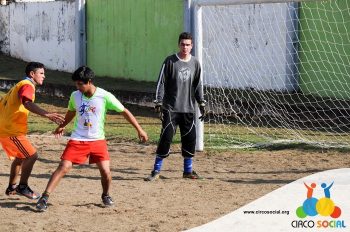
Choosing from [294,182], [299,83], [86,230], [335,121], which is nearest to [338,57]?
[299,83]

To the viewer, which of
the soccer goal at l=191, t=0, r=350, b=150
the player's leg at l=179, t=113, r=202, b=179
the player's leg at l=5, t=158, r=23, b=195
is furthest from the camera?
the soccer goal at l=191, t=0, r=350, b=150

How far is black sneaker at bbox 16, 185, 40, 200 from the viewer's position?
8.44 m

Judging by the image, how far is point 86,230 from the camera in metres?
7.09

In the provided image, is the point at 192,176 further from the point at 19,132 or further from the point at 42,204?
the point at 42,204

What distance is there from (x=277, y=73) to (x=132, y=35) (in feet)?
22.7

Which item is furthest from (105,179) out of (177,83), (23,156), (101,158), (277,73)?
(277,73)

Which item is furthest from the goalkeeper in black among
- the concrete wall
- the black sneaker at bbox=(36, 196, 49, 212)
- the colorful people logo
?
the concrete wall

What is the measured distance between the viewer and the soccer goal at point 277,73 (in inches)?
A: 545

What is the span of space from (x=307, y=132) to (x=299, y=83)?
9.58ft

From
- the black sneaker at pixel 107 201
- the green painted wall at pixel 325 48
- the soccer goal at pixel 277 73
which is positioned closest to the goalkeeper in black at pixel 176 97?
the black sneaker at pixel 107 201

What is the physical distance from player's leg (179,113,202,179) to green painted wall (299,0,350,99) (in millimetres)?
6261

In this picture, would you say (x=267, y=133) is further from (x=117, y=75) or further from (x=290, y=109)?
(x=117, y=75)

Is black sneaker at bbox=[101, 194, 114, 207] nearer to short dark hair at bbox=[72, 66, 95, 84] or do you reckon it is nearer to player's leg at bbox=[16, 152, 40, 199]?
Answer: player's leg at bbox=[16, 152, 40, 199]

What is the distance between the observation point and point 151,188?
914 cm
